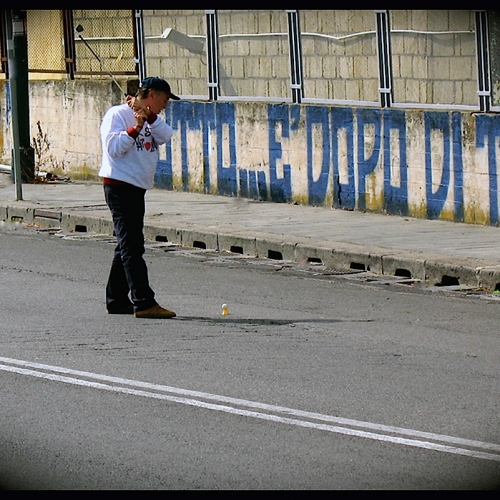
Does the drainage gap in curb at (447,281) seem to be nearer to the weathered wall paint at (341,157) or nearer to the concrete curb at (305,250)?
the concrete curb at (305,250)

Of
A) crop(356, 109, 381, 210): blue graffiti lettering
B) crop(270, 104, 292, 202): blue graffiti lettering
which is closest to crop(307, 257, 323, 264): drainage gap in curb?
crop(356, 109, 381, 210): blue graffiti lettering

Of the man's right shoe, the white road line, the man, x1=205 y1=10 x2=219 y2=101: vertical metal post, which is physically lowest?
the white road line

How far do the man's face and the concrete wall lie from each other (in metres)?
5.59

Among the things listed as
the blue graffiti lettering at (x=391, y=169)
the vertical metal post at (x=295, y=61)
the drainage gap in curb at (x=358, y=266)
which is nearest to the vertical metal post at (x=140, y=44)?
the vertical metal post at (x=295, y=61)

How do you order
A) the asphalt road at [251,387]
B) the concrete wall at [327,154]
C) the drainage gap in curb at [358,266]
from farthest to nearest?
the concrete wall at [327,154]
the drainage gap in curb at [358,266]
the asphalt road at [251,387]

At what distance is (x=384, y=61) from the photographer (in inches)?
582

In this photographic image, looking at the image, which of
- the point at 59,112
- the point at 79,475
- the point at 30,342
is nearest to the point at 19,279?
the point at 30,342

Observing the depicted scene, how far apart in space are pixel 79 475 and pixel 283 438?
1024 mm

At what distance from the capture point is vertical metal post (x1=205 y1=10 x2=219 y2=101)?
1706 centimetres

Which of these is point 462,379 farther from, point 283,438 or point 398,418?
point 283,438

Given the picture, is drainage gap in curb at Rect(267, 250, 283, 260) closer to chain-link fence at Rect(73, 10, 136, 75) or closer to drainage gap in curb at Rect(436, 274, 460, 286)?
drainage gap in curb at Rect(436, 274, 460, 286)

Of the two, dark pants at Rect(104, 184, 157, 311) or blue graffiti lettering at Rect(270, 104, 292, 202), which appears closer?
dark pants at Rect(104, 184, 157, 311)

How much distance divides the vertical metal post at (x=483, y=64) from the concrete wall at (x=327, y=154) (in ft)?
0.68

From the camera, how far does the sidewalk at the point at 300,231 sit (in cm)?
1114
